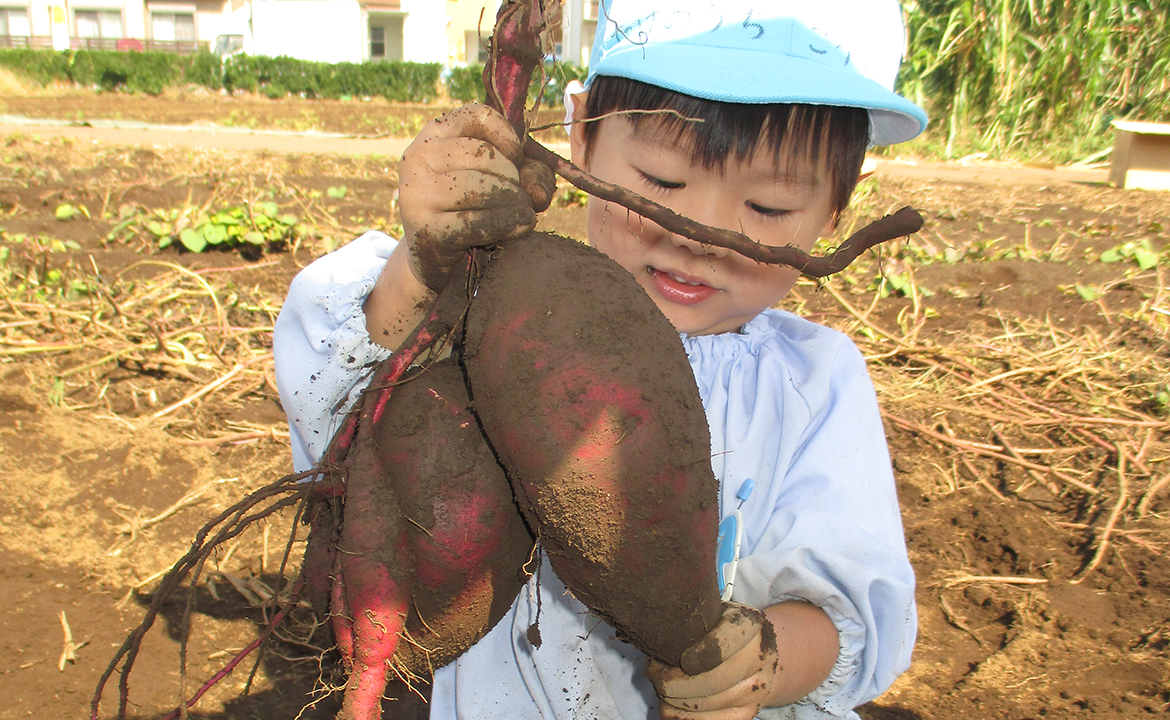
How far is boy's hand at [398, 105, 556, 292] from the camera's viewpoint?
44.3 inches

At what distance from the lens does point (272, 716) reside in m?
2.12

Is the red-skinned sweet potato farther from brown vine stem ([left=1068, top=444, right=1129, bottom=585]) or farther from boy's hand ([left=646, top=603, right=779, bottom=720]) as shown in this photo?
brown vine stem ([left=1068, top=444, right=1129, bottom=585])

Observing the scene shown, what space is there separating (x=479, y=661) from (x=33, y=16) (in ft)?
126

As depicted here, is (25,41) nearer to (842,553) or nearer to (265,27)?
(265,27)

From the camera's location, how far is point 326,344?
56.1 inches

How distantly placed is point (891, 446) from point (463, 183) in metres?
2.59

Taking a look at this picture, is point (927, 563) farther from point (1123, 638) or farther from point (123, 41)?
point (123, 41)

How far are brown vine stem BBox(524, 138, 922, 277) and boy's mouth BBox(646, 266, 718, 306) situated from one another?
0.27 meters

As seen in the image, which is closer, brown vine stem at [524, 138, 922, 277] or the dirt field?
brown vine stem at [524, 138, 922, 277]

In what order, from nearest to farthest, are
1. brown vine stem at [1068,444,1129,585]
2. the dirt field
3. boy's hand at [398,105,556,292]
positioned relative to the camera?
boy's hand at [398,105,556,292]
the dirt field
brown vine stem at [1068,444,1129,585]

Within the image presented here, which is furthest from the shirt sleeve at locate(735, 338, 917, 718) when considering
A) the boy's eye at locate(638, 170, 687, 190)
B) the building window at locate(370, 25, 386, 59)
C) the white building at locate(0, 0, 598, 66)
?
the building window at locate(370, 25, 386, 59)

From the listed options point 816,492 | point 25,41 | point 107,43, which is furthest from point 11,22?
point 816,492

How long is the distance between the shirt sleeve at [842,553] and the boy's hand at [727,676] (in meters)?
0.19

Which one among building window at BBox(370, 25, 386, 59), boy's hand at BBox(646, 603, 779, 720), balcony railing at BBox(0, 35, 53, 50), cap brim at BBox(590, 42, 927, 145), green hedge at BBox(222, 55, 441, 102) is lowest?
boy's hand at BBox(646, 603, 779, 720)
